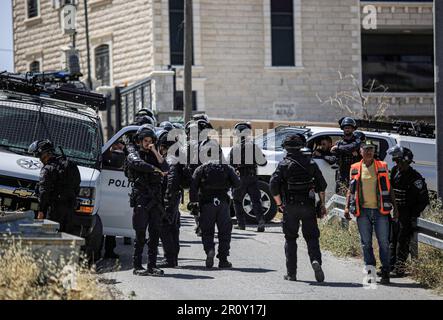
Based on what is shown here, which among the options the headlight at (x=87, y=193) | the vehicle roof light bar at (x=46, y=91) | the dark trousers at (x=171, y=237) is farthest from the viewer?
the vehicle roof light bar at (x=46, y=91)

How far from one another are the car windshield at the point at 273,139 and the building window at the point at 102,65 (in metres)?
21.1

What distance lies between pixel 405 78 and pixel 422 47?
235 cm

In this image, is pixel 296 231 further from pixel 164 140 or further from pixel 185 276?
pixel 164 140

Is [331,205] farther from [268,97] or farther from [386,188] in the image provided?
[268,97]

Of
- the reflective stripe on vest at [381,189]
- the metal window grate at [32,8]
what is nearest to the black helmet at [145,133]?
the reflective stripe on vest at [381,189]

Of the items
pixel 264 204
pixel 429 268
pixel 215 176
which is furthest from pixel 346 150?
pixel 429 268

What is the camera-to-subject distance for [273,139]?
1969 cm

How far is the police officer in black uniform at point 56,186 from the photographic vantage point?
13.0 m

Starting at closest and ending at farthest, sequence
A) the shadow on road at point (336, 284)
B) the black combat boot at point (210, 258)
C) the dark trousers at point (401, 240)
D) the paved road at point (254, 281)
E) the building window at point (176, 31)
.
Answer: the paved road at point (254, 281)
the shadow on road at point (336, 284)
the dark trousers at point (401, 240)
the black combat boot at point (210, 258)
the building window at point (176, 31)

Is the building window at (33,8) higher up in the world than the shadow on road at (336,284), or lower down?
higher up

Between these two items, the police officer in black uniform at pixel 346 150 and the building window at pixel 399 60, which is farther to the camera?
the building window at pixel 399 60

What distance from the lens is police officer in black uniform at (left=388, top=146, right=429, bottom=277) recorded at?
13.2 m

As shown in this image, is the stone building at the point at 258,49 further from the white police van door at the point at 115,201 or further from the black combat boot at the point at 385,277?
the black combat boot at the point at 385,277
